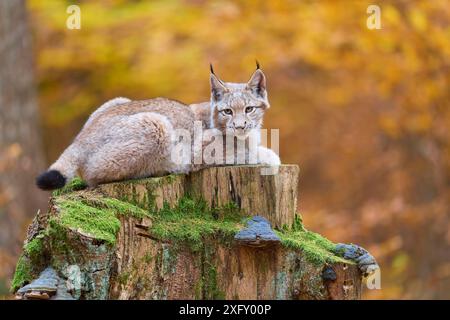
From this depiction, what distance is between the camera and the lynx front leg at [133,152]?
23.1ft

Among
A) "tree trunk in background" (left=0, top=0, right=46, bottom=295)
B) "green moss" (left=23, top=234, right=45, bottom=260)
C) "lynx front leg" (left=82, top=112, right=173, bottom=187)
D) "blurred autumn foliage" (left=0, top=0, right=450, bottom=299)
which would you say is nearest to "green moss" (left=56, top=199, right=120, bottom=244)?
"green moss" (left=23, top=234, right=45, bottom=260)

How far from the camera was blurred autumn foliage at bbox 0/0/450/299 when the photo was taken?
13.4 m

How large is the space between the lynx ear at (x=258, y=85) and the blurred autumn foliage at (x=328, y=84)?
5.19 meters

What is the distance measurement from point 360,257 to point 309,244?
1.47 ft

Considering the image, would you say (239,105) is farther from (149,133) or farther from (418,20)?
(418,20)

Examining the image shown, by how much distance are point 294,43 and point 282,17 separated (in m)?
0.77

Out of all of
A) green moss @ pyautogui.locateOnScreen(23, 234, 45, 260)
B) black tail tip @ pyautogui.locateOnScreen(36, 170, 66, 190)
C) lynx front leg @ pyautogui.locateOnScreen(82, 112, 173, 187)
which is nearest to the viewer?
green moss @ pyautogui.locateOnScreen(23, 234, 45, 260)

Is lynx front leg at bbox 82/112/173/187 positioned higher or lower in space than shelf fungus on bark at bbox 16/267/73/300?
higher

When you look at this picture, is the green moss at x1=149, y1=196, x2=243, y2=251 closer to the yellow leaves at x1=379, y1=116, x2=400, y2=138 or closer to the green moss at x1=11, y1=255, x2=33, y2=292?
the green moss at x1=11, y1=255, x2=33, y2=292

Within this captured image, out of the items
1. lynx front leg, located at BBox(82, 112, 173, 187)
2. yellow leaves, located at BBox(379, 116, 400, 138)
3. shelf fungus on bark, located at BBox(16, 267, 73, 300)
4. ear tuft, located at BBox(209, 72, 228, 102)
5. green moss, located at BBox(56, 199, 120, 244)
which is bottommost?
shelf fungus on bark, located at BBox(16, 267, 73, 300)

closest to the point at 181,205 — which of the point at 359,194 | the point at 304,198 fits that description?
the point at 359,194

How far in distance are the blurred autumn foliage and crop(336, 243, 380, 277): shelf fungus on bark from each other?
656cm

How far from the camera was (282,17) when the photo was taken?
14.3 meters

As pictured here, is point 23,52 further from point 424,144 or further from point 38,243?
point 38,243
